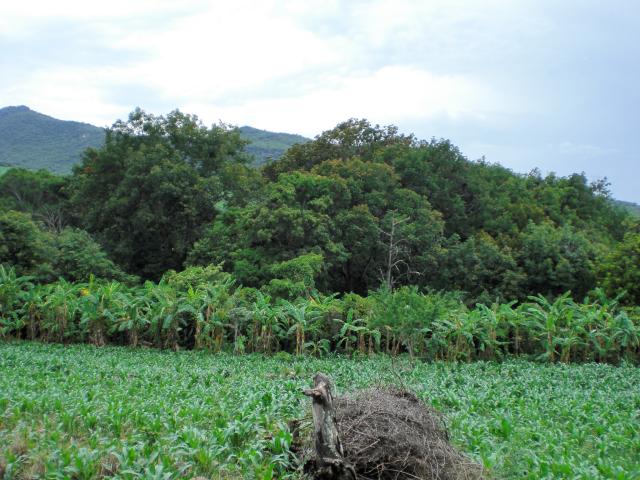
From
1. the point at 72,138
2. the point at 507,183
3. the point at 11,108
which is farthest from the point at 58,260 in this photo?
the point at 11,108

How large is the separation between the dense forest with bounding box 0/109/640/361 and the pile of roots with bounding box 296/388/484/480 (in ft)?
22.8

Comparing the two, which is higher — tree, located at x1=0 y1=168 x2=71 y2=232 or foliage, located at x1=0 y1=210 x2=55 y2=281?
tree, located at x1=0 y1=168 x2=71 y2=232

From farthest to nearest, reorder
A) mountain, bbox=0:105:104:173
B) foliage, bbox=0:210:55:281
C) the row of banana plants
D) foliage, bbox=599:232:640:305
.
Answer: mountain, bbox=0:105:104:173 → foliage, bbox=599:232:640:305 → foliage, bbox=0:210:55:281 → the row of banana plants

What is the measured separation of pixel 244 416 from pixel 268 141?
75330 mm

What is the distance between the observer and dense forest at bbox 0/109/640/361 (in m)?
12.8

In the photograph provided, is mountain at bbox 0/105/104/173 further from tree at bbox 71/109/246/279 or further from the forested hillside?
the forested hillside

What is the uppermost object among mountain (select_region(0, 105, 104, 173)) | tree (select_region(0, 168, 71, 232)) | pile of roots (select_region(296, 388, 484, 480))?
mountain (select_region(0, 105, 104, 173))

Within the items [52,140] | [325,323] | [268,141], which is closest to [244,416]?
[325,323]

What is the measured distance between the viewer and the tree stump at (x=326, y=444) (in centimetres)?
457

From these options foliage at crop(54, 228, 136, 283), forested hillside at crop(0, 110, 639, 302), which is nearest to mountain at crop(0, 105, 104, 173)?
forested hillside at crop(0, 110, 639, 302)

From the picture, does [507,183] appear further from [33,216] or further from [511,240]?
[33,216]

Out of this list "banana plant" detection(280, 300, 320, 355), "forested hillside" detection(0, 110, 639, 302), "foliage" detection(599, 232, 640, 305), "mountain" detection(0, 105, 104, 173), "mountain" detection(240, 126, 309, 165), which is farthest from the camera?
"mountain" detection(0, 105, 104, 173)

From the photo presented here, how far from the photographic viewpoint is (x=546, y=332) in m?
12.2

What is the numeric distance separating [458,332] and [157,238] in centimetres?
1875
